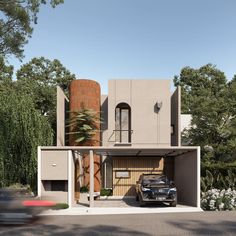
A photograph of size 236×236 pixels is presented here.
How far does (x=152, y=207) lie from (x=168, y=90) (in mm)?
9019

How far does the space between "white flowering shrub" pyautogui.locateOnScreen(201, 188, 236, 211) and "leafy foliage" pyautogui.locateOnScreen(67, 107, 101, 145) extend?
800cm

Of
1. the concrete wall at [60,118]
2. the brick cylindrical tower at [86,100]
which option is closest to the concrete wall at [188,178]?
the brick cylindrical tower at [86,100]

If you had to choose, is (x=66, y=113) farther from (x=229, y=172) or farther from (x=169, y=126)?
(x=229, y=172)

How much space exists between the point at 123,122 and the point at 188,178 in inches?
258

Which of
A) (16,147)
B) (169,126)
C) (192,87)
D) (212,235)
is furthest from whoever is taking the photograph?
(192,87)

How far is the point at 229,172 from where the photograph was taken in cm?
2275

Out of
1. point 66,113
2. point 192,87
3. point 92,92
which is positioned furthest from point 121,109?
point 192,87

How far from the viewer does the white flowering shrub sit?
1702 cm

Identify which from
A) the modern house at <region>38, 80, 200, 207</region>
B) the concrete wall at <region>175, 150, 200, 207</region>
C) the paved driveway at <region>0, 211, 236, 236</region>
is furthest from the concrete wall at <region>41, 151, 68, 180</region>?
the concrete wall at <region>175, 150, 200, 207</region>

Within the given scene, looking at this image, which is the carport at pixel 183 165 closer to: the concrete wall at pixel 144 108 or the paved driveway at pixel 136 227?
the concrete wall at pixel 144 108

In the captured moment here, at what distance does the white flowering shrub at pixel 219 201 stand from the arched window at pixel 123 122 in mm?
7526

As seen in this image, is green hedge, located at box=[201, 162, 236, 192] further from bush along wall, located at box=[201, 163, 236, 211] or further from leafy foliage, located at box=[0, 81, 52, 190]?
leafy foliage, located at box=[0, 81, 52, 190]

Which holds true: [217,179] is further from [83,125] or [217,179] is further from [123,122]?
[83,125]

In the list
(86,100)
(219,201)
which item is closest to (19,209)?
(219,201)
